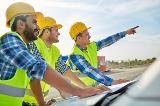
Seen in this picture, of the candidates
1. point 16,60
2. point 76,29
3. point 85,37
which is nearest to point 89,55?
point 85,37

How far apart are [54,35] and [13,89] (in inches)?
123

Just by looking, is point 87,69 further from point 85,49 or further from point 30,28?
point 30,28

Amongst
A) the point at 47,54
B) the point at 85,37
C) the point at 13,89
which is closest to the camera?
the point at 13,89

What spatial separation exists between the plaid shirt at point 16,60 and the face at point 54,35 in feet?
9.55

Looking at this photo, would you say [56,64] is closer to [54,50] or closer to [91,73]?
[54,50]

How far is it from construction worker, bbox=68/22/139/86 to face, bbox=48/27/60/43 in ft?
2.19

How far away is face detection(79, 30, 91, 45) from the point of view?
745cm

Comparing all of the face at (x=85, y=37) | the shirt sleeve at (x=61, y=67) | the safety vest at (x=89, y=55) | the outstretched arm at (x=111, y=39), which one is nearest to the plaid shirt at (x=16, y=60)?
the shirt sleeve at (x=61, y=67)

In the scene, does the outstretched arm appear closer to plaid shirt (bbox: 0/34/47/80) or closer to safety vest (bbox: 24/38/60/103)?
safety vest (bbox: 24/38/60/103)

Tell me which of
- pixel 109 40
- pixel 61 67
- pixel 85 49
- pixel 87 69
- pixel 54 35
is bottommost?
pixel 87 69

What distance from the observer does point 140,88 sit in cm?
122

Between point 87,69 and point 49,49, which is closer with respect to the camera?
point 49,49

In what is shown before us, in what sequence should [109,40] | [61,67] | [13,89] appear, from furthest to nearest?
[109,40] < [61,67] < [13,89]

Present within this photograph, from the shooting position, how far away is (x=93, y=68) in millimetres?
6219
